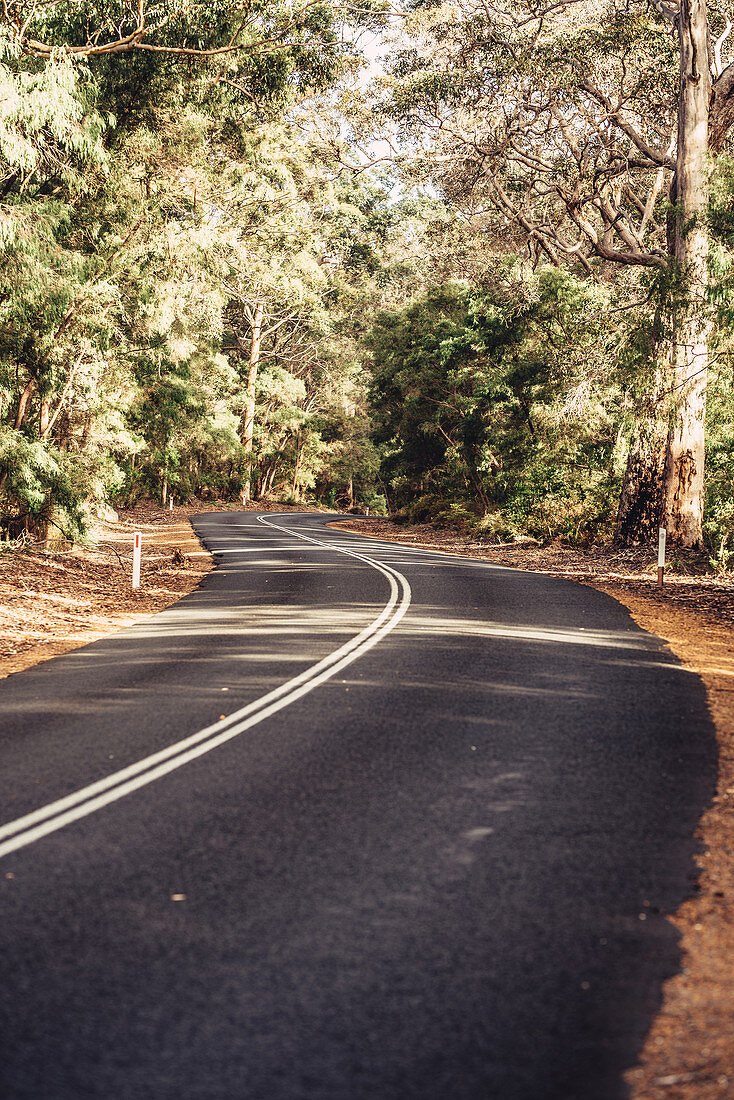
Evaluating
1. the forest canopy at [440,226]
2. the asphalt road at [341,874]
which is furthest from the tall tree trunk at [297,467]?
the asphalt road at [341,874]

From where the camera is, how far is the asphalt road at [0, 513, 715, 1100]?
339 cm

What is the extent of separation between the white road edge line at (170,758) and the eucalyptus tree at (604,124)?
34.5ft

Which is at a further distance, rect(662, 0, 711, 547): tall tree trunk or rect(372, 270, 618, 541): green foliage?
rect(372, 270, 618, 541): green foliage

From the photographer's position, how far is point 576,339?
90.7 feet

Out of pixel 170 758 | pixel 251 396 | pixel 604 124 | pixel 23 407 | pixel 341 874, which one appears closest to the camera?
pixel 341 874

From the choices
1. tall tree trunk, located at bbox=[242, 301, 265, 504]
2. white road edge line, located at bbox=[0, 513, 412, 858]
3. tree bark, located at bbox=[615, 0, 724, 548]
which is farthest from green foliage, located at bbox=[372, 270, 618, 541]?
tall tree trunk, located at bbox=[242, 301, 265, 504]

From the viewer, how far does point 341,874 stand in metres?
4.92

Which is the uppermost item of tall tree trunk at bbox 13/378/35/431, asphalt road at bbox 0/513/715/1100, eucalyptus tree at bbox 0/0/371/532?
eucalyptus tree at bbox 0/0/371/532

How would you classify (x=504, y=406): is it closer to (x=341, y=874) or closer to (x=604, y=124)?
(x=604, y=124)

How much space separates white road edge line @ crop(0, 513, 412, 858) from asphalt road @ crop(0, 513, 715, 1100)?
32 mm

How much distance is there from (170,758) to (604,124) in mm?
25392

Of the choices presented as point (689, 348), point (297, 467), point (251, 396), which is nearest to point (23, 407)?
point (689, 348)

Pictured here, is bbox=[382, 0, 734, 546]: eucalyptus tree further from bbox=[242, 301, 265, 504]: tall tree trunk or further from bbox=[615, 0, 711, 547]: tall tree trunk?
bbox=[242, 301, 265, 504]: tall tree trunk

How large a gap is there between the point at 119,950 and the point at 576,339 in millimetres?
25802
